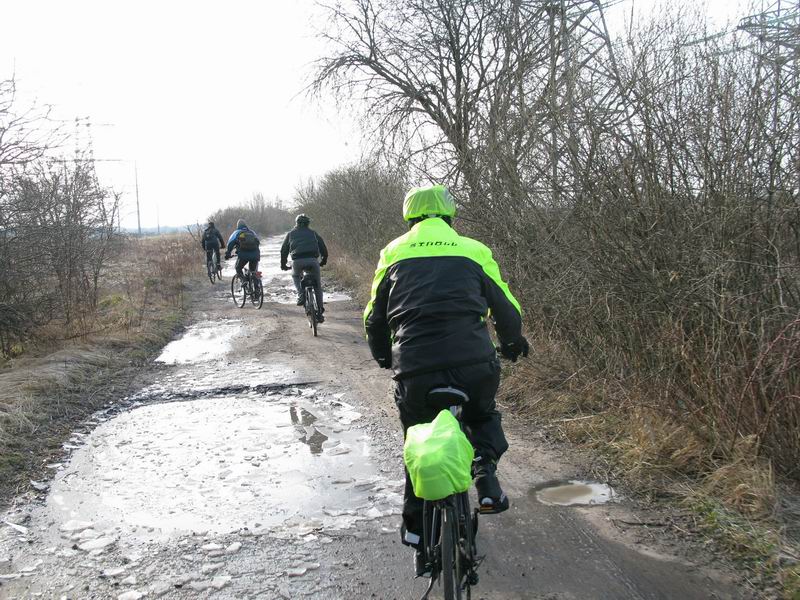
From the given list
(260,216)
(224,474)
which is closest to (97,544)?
(224,474)

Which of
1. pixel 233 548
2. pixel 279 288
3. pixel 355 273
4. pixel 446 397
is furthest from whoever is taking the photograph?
pixel 279 288

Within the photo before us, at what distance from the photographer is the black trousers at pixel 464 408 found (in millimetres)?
2918

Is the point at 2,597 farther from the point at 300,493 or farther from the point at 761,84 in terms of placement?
the point at 761,84

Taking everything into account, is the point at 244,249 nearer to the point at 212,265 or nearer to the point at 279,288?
the point at 279,288

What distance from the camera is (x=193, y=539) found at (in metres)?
3.77

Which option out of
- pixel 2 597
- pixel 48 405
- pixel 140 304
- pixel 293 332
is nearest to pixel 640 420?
pixel 2 597

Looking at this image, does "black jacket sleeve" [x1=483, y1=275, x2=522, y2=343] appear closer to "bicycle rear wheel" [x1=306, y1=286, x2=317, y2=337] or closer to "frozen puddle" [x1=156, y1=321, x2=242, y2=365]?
"frozen puddle" [x1=156, y1=321, x2=242, y2=365]

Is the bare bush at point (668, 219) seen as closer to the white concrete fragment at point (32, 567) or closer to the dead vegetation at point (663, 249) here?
the dead vegetation at point (663, 249)

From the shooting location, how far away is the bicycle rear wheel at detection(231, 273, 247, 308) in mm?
14531

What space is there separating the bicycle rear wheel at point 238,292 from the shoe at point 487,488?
11959mm

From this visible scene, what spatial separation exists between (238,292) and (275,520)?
11.8m

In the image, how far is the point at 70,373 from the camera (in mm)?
7770

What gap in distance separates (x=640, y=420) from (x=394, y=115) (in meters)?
10.5

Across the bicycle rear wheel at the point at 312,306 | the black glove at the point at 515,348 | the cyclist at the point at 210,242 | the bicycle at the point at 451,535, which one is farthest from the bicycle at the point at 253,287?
the bicycle at the point at 451,535
